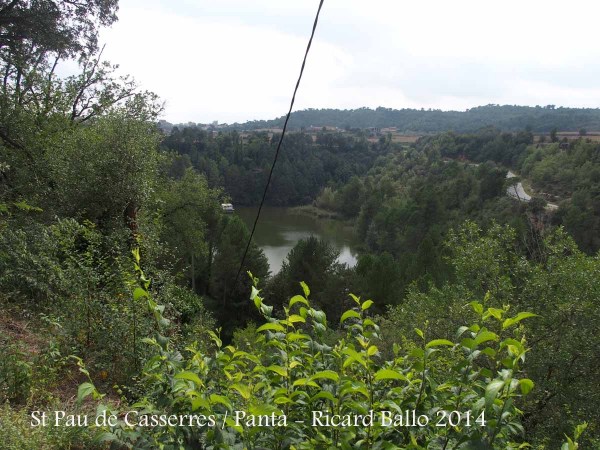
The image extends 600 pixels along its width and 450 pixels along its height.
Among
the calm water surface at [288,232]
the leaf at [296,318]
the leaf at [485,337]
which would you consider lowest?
the calm water surface at [288,232]

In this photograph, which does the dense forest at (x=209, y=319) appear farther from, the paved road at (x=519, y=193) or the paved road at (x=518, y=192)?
the paved road at (x=518, y=192)

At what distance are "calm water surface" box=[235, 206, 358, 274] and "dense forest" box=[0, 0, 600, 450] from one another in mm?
14257

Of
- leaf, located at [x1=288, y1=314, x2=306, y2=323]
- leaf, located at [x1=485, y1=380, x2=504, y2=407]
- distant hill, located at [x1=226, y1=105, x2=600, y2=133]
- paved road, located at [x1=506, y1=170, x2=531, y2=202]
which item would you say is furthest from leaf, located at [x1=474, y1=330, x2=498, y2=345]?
distant hill, located at [x1=226, y1=105, x2=600, y2=133]

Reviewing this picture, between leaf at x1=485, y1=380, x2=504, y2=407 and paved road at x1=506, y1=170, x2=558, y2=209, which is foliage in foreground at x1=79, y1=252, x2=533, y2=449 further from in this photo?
paved road at x1=506, y1=170, x2=558, y2=209

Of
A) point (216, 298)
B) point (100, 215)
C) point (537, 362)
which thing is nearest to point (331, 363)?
point (537, 362)

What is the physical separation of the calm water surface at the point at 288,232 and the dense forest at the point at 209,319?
14257 millimetres

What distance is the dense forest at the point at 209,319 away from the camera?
144cm

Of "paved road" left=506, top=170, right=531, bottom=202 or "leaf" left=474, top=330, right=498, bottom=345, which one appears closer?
"leaf" left=474, top=330, right=498, bottom=345

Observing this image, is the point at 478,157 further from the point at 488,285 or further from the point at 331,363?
the point at 331,363

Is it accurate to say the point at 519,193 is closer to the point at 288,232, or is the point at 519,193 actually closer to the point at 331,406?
the point at 288,232

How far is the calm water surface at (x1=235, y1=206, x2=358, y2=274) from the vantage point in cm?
4006

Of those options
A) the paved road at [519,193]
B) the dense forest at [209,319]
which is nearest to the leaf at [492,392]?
the dense forest at [209,319]

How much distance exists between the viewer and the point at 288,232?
164ft

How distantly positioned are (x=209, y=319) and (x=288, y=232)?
39.0 meters
